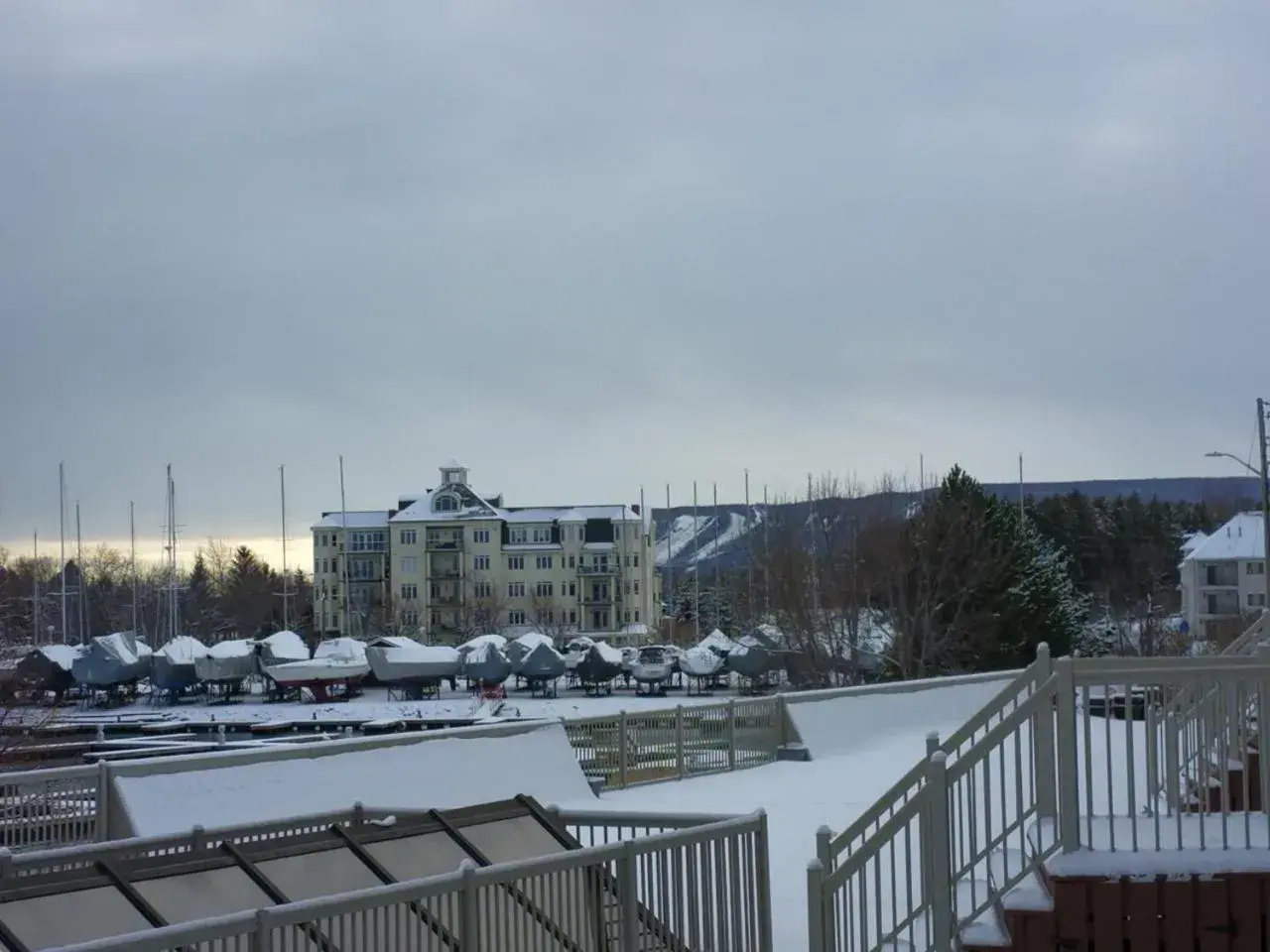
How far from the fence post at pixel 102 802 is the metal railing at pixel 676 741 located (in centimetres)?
752

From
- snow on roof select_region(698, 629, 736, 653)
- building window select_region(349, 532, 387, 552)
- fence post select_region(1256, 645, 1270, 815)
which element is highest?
building window select_region(349, 532, 387, 552)

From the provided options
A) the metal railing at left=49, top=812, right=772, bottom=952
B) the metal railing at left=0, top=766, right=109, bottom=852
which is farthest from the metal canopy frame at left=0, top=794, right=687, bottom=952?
the metal railing at left=0, top=766, right=109, bottom=852

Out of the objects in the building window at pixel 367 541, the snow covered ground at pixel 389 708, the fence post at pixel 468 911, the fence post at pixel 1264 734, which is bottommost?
the snow covered ground at pixel 389 708

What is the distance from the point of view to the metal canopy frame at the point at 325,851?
25.0 feet

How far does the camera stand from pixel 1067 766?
959 cm

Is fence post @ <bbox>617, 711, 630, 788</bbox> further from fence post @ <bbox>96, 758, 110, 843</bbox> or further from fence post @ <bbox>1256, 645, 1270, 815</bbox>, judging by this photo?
fence post @ <bbox>1256, 645, 1270, 815</bbox>

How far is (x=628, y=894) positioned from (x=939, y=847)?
2.39m

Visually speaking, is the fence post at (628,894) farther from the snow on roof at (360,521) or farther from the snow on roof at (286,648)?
the snow on roof at (360,521)

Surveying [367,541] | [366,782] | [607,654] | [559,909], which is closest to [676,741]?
[366,782]

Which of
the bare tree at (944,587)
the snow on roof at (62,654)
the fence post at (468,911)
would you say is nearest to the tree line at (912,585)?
the bare tree at (944,587)

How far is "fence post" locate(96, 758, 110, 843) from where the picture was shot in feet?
49.9

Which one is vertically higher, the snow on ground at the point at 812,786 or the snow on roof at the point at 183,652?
the snow on ground at the point at 812,786

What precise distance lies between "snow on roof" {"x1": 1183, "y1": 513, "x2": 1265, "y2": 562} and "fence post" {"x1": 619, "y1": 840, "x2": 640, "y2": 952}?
9854 centimetres

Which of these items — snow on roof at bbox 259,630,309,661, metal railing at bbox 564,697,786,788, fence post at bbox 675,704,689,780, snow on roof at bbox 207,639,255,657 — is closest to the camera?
metal railing at bbox 564,697,786,788
